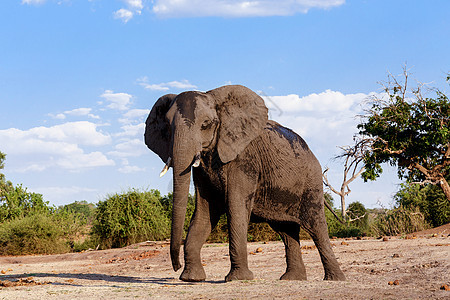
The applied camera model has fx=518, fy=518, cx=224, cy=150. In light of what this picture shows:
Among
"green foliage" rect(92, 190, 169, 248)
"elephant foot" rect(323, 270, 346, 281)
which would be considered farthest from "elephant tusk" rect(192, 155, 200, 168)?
"green foliage" rect(92, 190, 169, 248)

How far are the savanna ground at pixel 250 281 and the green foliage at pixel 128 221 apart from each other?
78.4 inches

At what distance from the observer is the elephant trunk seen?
8.12 meters

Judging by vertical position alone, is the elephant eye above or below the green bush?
above

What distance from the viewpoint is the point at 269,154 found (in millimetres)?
9453

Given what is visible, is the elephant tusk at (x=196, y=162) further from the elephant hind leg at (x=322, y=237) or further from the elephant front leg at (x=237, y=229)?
the elephant hind leg at (x=322, y=237)

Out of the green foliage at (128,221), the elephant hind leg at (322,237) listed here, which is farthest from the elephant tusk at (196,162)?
the green foliage at (128,221)

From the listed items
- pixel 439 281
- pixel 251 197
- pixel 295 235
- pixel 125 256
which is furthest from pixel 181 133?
pixel 125 256

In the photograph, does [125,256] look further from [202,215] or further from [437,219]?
[437,219]

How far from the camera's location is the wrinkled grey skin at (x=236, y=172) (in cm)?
828

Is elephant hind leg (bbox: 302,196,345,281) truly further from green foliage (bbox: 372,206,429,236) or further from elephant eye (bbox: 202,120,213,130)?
green foliage (bbox: 372,206,429,236)

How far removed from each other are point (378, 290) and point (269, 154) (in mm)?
3040

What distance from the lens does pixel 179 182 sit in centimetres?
822

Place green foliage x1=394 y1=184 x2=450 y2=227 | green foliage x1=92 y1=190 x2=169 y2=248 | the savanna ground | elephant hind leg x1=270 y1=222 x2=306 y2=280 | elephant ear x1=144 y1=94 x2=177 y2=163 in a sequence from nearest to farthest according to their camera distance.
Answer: the savanna ground
elephant ear x1=144 y1=94 x2=177 y2=163
elephant hind leg x1=270 y1=222 x2=306 y2=280
green foliage x1=92 y1=190 x2=169 y2=248
green foliage x1=394 y1=184 x2=450 y2=227

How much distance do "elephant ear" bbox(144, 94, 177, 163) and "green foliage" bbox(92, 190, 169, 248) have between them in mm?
12872
